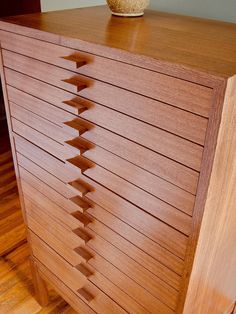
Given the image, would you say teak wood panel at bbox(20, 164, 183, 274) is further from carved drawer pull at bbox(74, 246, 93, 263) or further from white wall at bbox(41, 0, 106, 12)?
white wall at bbox(41, 0, 106, 12)

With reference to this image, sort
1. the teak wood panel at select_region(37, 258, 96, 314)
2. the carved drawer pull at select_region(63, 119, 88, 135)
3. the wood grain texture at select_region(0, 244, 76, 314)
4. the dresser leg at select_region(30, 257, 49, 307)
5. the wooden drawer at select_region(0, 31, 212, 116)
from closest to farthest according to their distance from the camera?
the wooden drawer at select_region(0, 31, 212, 116), the carved drawer pull at select_region(63, 119, 88, 135), the teak wood panel at select_region(37, 258, 96, 314), the dresser leg at select_region(30, 257, 49, 307), the wood grain texture at select_region(0, 244, 76, 314)

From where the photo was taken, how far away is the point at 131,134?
2.08ft

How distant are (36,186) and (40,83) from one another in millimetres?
357

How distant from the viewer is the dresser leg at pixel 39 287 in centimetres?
127

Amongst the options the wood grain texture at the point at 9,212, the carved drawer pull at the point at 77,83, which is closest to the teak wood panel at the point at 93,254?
the carved drawer pull at the point at 77,83

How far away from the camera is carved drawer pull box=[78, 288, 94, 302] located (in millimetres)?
1013

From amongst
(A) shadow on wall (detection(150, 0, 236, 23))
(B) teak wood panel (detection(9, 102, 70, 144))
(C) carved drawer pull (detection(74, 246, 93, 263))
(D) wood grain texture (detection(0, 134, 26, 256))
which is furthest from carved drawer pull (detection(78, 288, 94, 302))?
(A) shadow on wall (detection(150, 0, 236, 23))

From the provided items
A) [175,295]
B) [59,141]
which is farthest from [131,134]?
[175,295]

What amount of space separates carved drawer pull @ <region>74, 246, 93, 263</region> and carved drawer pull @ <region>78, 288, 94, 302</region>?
0.14 metres

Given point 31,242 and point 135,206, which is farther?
point 31,242

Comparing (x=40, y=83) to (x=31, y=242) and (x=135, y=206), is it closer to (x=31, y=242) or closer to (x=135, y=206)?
(x=135, y=206)

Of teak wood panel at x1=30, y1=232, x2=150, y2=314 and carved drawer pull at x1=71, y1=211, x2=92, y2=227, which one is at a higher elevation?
carved drawer pull at x1=71, y1=211, x2=92, y2=227

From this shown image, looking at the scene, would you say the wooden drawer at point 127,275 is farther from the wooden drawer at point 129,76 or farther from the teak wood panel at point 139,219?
the wooden drawer at point 129,76

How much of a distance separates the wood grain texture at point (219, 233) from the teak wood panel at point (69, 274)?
26 centimetres
